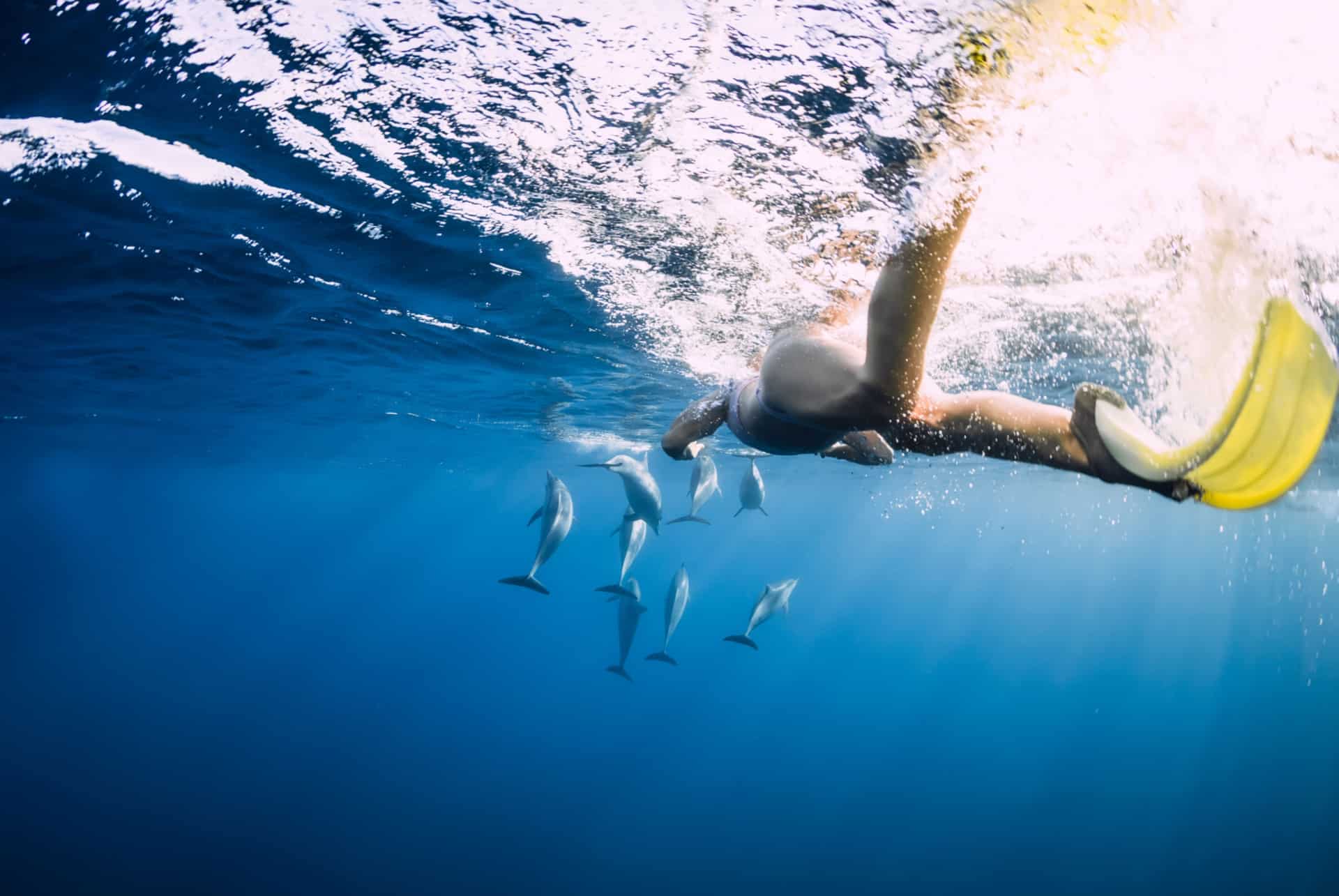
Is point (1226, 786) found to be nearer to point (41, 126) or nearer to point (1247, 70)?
point (1247, 70)

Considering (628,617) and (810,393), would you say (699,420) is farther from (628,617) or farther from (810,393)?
(628,617)

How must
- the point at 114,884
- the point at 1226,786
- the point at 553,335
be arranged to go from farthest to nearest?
the point at 1226,786
the point at 114,884
the point at 553,335

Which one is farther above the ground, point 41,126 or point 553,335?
point 41,126

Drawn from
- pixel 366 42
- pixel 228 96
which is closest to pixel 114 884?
pixel 228 96

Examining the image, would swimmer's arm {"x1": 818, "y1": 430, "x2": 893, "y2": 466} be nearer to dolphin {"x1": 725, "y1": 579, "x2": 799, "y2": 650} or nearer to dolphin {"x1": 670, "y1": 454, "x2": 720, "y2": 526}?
dolphin {"x1": 670, "y1": 454, "x2": 720, "y2": 526}

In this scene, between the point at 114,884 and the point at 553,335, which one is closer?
the point at 553,335

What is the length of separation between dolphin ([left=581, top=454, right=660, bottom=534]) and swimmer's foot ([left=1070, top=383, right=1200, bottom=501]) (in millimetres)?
5249

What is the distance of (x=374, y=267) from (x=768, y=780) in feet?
139

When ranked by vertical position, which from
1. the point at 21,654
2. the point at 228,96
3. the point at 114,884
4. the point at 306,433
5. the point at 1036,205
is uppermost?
the point at 1036,205

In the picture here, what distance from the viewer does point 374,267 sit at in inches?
392

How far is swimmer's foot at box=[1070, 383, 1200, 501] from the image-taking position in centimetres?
277

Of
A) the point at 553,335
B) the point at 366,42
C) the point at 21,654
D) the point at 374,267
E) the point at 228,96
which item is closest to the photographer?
the point at 366,42

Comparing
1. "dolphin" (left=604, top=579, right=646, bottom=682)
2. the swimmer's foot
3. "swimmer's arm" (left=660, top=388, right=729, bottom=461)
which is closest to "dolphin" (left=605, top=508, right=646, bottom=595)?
"dolphin" (left=604, top=579, right=646, bottom=682)

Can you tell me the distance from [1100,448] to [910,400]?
845mm
